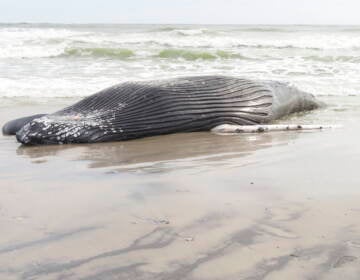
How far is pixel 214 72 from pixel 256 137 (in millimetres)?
7072

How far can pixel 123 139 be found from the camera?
6.26 metres

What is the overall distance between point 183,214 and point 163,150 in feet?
8.01

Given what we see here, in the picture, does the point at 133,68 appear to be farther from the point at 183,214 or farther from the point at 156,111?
the point at 183,214

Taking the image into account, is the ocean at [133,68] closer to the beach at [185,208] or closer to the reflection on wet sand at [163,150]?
the reflection on wet sand at [163,150]

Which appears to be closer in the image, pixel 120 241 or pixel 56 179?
pixel 120 241

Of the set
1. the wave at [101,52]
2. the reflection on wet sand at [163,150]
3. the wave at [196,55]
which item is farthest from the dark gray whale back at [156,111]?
the wave at [101,52]

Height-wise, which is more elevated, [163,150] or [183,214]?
[183,214]

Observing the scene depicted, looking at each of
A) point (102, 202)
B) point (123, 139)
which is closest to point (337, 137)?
point (123, 139)

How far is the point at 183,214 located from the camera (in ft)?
10.2

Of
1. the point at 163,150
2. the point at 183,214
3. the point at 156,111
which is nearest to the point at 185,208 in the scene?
the point at 183,214

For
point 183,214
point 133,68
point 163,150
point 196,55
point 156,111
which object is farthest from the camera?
point 196,55

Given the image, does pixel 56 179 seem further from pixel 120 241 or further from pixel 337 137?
pixel 337 137

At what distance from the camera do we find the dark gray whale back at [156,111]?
602cm

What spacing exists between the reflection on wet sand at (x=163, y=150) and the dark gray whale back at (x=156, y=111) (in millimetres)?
170
